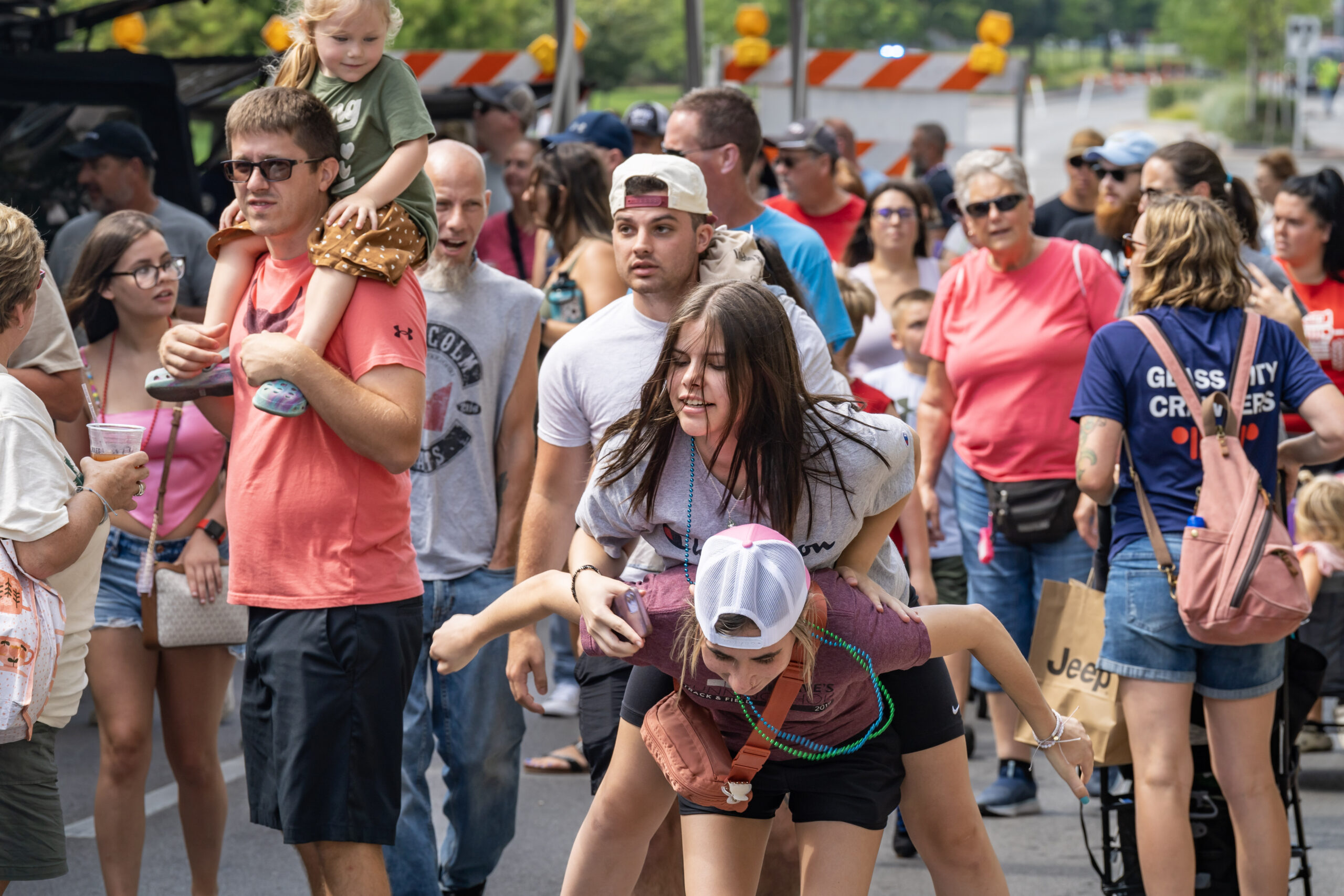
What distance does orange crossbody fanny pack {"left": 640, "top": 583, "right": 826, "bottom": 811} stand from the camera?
9.61 feet

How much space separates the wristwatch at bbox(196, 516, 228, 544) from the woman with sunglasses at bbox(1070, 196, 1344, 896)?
2368 mm

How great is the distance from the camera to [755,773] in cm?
301

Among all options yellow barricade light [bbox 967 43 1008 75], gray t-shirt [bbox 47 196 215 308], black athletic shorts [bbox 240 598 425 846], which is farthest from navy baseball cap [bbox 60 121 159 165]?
yellow barricade light [bbox 967 43 1008 75]

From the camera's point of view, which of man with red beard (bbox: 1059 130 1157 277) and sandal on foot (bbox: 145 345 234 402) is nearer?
sandal on foot (bbox: 145 345 234 402)

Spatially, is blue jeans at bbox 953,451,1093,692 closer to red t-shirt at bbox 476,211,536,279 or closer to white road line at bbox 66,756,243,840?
red t-shirt at bbox 476,211,536,279

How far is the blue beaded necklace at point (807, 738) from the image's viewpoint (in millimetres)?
2883

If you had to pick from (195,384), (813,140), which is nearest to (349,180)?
(195,384)

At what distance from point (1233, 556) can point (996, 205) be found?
1.92m

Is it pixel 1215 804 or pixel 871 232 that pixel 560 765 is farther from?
pixel 871 232

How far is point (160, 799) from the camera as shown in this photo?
18.1ft

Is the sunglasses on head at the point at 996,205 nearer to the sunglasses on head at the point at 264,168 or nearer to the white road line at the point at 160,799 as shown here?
the sunglasses on head at the point at 264,168

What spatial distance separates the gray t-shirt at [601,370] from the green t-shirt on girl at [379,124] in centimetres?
42

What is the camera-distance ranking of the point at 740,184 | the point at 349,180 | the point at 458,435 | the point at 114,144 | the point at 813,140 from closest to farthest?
the point at 349,180, the point at 458,435, the point at 740,184, the point at 114,144, the point at 813,140

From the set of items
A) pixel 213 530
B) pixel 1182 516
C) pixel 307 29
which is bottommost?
pixel 213 530
